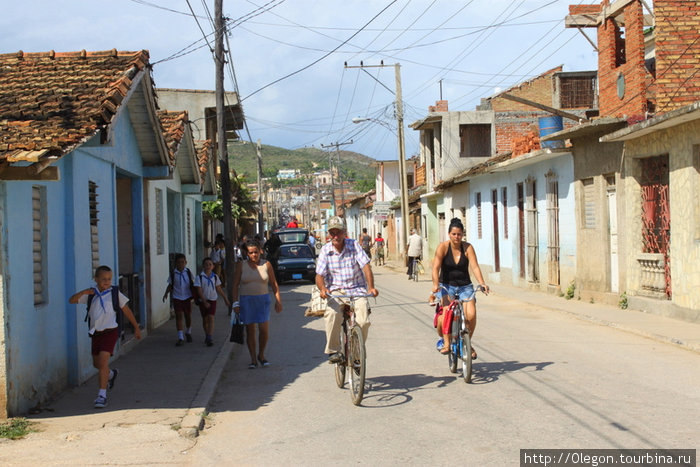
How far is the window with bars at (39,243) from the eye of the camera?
8.27 m

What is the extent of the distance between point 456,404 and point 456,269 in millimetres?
1955

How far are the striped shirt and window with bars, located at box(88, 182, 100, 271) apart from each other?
3766 mm

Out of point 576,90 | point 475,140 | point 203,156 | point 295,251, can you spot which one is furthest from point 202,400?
point 475,140

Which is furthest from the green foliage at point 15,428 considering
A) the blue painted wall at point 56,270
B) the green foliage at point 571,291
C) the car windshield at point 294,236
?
the car windshield at point 294,236

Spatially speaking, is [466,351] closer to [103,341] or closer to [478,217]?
[103,341]

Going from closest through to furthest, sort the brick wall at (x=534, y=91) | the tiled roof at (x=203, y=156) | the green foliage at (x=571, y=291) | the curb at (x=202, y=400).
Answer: the curb at (x=202, y=400)
the green foliage at (x=571, y=291)
the tiled roof at (x=203, y=156)
the brick wall at (x=534, y=91)

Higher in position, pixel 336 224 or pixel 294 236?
pixel 336 224

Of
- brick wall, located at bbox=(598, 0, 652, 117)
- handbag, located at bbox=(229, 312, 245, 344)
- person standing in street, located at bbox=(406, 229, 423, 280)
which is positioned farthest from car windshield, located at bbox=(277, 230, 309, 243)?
handbag, located at bbox=(229, 312, 245, 344)

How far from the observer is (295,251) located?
1160 inches

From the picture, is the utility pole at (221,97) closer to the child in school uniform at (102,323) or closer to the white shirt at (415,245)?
the child in school uniform at (102,323)

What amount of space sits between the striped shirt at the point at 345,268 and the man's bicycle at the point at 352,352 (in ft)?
0.46

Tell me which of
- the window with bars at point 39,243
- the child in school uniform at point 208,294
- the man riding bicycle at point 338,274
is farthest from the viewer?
the child in school uniform at point 208,294

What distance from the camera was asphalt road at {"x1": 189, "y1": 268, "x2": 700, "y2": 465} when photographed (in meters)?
6.17

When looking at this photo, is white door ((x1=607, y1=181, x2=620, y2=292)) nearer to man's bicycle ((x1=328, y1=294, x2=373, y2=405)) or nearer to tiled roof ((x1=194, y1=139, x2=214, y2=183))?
tiled roof ((x1=194, y1=139, x2=214, y2=183))
